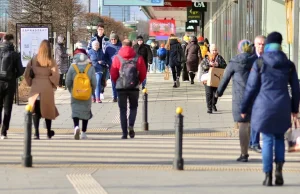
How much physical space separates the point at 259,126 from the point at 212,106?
9.46 meters

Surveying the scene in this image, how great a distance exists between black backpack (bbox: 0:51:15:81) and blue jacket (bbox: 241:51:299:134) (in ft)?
19.9

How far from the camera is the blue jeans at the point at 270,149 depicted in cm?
972

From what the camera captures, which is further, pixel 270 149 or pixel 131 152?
pixel 131 152

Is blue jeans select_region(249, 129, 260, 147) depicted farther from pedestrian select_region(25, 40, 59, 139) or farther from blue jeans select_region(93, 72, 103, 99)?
blue jeans select_region(93, 72, 103, 99)

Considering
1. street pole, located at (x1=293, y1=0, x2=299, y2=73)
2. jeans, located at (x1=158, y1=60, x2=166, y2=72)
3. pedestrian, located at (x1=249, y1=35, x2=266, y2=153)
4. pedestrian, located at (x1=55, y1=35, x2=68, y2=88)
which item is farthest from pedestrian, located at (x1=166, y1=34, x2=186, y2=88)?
pedestrian, located at (x1=249, y1=35, x2=266, y2=153)

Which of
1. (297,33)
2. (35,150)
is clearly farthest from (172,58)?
(35,150)

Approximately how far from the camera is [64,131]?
52.1ft

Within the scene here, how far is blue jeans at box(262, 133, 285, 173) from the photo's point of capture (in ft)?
31.9

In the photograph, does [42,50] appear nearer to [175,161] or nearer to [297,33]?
[175,161]

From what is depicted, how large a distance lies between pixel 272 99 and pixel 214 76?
887cm

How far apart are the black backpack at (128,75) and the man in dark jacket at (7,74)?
191 centimetres

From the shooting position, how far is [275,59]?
972 centimetres

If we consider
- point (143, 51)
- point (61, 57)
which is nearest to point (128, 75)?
point (143, 51)

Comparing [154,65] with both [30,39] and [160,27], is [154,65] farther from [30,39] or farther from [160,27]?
[160,27]
